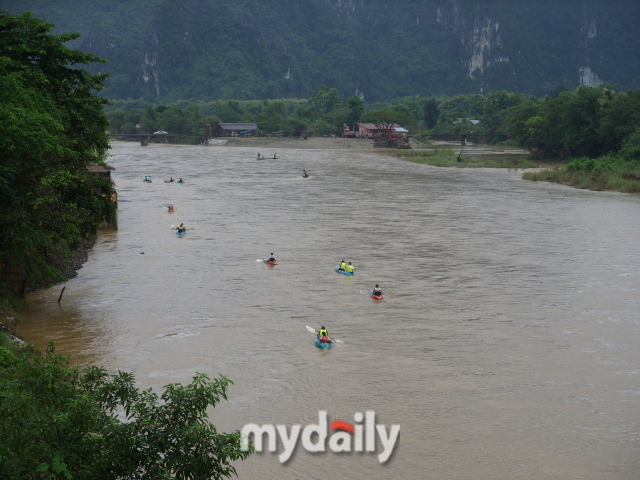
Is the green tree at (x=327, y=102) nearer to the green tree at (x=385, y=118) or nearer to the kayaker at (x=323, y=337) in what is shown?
the green tree at (x=385, y=118)

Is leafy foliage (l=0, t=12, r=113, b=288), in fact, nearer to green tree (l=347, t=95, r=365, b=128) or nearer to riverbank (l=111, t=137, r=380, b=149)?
riverbank (l=111, t=137, r=380, b=149)

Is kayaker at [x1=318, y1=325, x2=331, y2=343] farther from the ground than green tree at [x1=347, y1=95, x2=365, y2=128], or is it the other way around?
green tree at [x1=347, y1=95, x2=365, y2=128]

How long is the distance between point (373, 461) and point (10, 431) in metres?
7.83

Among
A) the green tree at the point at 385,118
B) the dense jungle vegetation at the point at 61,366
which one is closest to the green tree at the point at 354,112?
the green tree at the point at 385,118

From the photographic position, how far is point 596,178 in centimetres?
5766

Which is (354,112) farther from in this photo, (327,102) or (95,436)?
(95,436)

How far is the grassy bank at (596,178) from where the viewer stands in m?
55.2

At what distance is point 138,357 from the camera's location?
18.8 m

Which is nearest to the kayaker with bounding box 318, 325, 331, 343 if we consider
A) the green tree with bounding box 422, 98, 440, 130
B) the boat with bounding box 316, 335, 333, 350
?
the boat with bounding box 316, 335, 333, 350

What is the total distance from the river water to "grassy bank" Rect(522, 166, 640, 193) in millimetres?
11735

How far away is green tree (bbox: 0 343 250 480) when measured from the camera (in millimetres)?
8164

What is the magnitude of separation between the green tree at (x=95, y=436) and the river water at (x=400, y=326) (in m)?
4.83

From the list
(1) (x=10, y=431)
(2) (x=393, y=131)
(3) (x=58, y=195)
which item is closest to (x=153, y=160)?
(2) (x=393, y=131)

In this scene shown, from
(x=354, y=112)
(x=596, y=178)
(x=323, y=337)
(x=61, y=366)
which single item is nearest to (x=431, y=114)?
(x=354, y=112)
